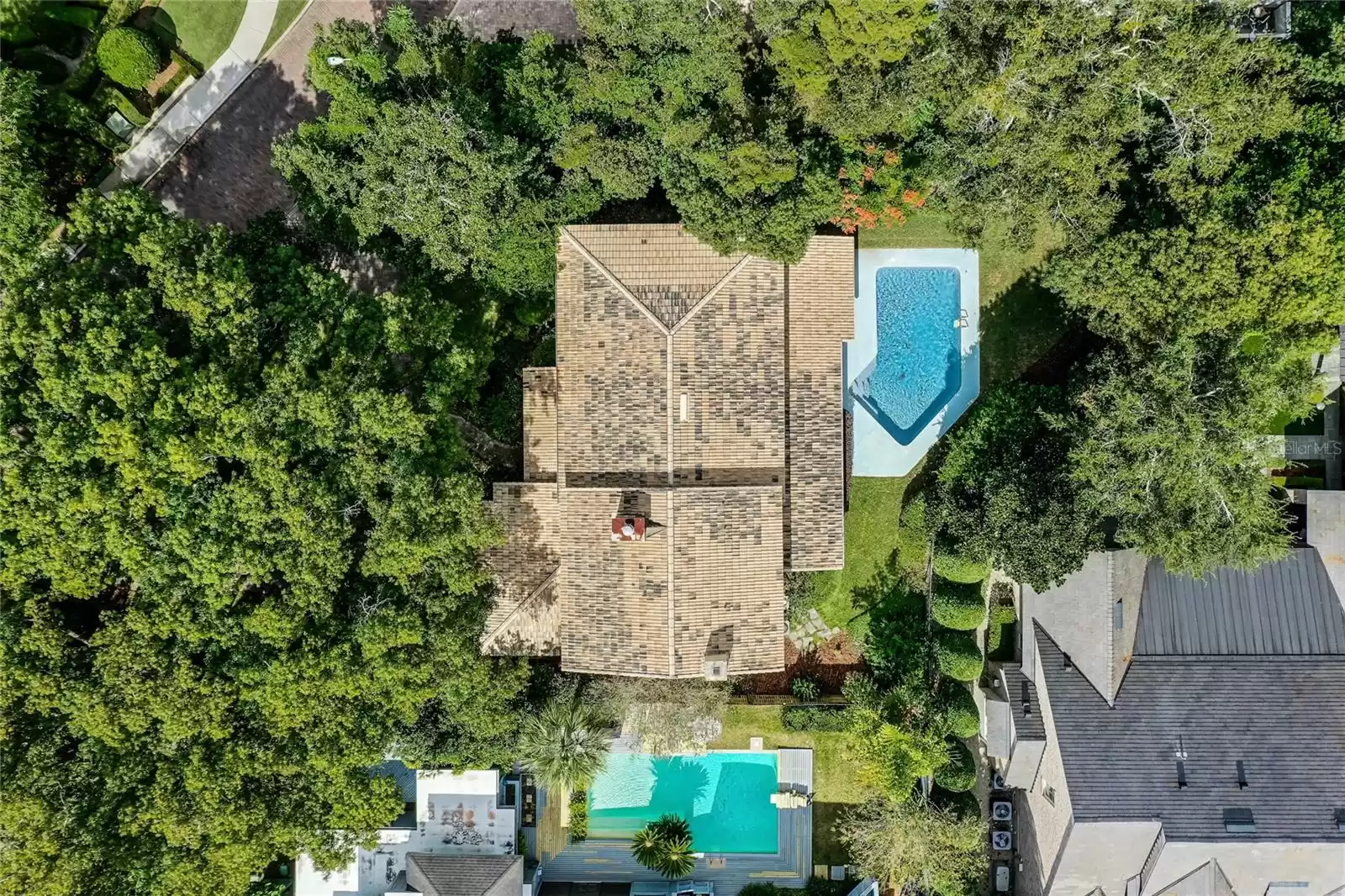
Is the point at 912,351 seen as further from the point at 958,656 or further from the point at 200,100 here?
the point at 200,100

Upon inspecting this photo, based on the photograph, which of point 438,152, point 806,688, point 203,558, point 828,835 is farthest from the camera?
point 828,835

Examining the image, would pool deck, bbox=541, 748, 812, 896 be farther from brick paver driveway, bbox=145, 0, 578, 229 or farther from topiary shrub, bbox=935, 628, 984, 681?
brick paver driveway, bbox=145, 0, 578, 229

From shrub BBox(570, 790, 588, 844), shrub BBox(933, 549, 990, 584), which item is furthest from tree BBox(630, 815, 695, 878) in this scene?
shrub BBox(933, 549, 990, 584)

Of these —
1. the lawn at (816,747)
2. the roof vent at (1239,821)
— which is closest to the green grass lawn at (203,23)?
the lawn at (816,747)

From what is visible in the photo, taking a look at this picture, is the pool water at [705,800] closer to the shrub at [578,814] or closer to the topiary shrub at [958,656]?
the shrub at [578,814]

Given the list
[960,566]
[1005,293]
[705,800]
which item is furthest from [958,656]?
[1005,293]

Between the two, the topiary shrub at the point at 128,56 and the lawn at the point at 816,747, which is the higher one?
the topiary shrub at the point at 128,56

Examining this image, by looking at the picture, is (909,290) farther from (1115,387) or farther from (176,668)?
(176,668)
